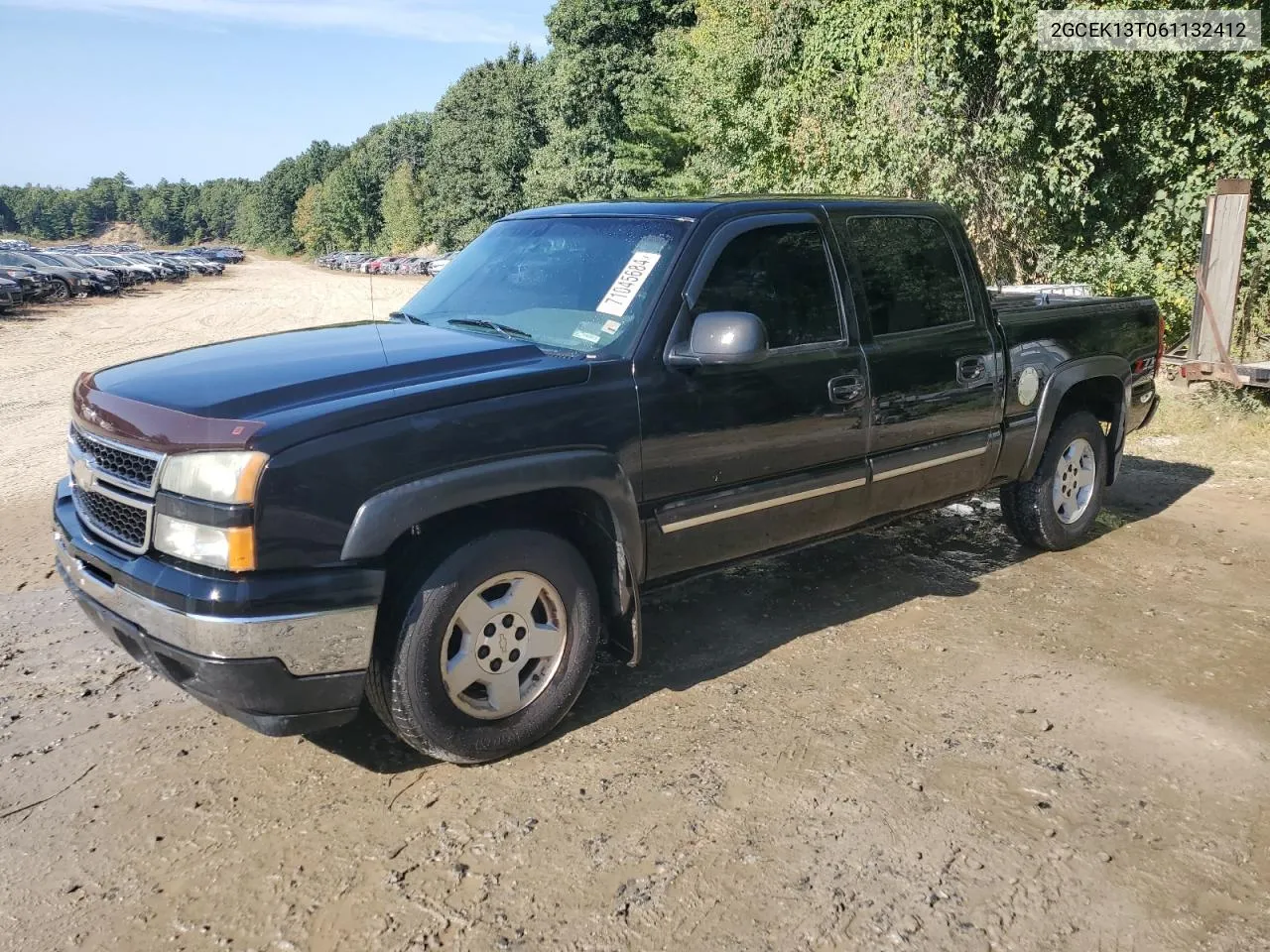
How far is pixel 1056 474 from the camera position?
18.2 feet

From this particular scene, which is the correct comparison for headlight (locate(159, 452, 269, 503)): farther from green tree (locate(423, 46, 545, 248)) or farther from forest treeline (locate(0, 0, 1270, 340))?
green tree (locate(423, 46, 545, 248))

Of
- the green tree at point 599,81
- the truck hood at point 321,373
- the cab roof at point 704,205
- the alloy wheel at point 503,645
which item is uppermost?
the green tree at point 599,81

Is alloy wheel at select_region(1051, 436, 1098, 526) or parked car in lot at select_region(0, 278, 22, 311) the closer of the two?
alloy wheel at select_region(1051, 436, 1098, 526)

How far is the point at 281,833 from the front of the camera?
119 inches

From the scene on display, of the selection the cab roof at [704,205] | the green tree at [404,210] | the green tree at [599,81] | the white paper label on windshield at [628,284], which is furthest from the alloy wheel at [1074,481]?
the green tree at [404,210]

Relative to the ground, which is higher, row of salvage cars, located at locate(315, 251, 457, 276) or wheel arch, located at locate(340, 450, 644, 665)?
row of salvage cars, located at locate(315, 251, 457, 276)

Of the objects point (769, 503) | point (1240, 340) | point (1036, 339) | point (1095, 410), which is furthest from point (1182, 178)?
point (769, 503)

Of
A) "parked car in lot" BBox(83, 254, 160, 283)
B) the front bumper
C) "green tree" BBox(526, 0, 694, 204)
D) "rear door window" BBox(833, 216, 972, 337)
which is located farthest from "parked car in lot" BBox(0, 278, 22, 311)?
"rear door window" BBox(833, 216, 972, 337)

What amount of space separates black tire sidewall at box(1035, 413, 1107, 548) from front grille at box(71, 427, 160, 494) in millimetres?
4400

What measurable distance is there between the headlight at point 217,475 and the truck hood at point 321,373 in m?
0.14

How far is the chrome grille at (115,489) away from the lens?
300cm

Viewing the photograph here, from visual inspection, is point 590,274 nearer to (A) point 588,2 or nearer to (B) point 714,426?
(B) point 714,426

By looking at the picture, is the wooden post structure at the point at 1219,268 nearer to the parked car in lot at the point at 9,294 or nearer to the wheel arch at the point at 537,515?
the wheel arch at the point at 537,515

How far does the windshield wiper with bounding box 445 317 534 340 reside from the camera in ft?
12.5
